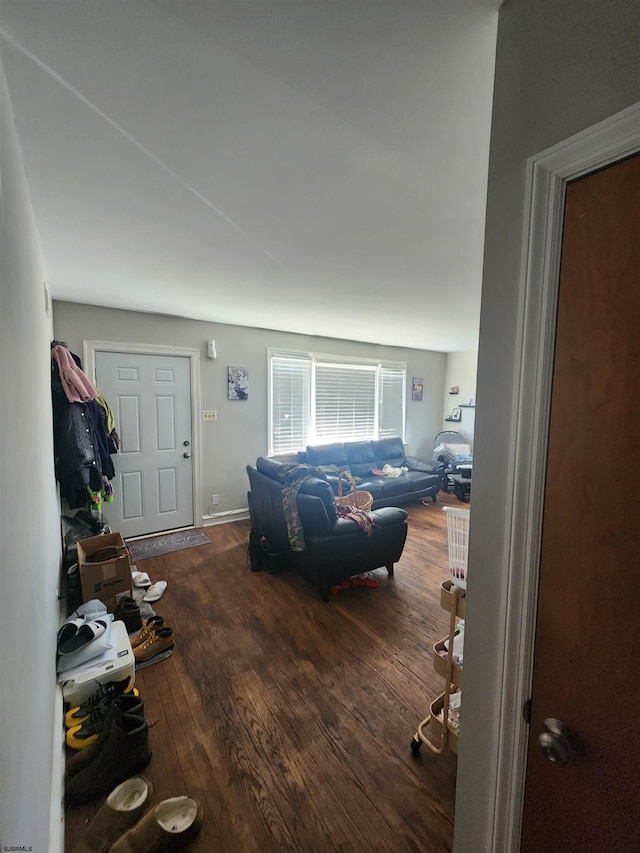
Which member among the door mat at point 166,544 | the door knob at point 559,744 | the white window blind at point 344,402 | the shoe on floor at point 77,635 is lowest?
the door mat at point 166,544

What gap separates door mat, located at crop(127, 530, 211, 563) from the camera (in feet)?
11.1

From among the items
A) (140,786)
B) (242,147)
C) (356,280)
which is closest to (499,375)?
(242,147)

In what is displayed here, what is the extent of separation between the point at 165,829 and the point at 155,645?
3.35ft

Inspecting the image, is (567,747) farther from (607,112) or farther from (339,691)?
(339,691)

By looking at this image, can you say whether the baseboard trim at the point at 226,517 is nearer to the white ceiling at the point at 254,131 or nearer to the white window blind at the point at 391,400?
the white window blind at the point at 391,400

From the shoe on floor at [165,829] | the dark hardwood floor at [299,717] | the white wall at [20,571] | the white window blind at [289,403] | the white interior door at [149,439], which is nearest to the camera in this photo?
the white wall at [20,571]

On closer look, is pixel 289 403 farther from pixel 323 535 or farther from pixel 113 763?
pixel 113 763

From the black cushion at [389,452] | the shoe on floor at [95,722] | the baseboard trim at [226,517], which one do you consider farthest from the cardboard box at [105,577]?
the black cushion at [389,452]

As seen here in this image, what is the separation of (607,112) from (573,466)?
637mm

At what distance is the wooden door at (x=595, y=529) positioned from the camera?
59 centimetres

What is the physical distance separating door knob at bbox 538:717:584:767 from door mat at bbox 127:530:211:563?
3407mm

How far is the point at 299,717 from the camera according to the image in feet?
5.39

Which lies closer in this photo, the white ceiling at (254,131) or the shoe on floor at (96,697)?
the white ceiling at (254,131)

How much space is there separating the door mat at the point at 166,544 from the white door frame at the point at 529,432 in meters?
3.29
